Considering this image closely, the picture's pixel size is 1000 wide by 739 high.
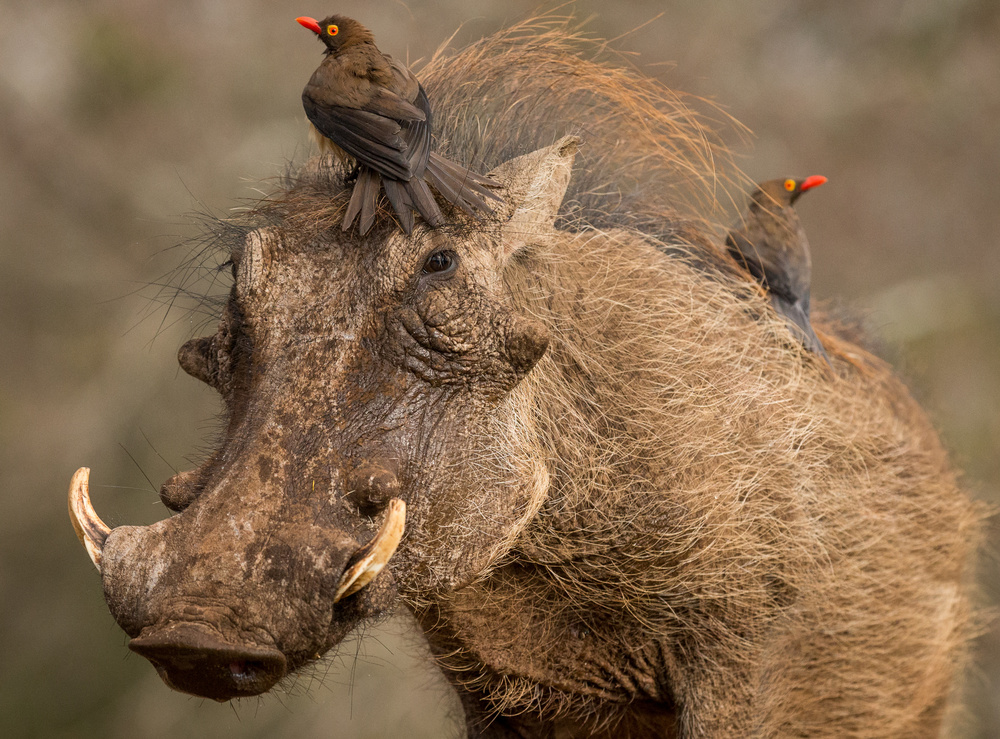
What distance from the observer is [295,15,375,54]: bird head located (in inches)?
53.3

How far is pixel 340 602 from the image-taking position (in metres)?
1.13

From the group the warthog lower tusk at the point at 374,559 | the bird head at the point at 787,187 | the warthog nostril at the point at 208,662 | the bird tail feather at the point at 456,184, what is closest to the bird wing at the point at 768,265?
the bird head at the point at 787,187

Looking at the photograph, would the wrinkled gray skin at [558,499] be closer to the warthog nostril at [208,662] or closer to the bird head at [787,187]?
the warthog nostril at [208,662]

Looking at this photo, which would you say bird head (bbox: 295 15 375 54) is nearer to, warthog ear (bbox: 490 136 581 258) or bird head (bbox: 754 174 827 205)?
warthog ear (bbox: 490 136 581 258)

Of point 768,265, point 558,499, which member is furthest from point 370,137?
point 768,265

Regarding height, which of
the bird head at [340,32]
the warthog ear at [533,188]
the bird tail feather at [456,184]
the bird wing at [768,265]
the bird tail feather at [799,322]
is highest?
the bird head at [340,32]

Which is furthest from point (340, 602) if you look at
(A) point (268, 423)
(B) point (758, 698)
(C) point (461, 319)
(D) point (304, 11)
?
(D) point (304, 11)

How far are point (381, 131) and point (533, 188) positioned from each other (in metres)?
0.29

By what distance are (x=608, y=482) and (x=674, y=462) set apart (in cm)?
12

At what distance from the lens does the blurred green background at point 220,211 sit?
3617 millimetres

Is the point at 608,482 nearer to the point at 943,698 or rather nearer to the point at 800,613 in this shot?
the point at 800,613

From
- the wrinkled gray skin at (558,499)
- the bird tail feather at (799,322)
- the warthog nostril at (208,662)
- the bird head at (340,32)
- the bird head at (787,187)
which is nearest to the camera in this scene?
the warthog nostril at (208,662)

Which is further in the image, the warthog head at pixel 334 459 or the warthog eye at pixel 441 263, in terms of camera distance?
the warthog eye at pixel 441 263

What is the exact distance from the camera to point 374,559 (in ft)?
3.54
